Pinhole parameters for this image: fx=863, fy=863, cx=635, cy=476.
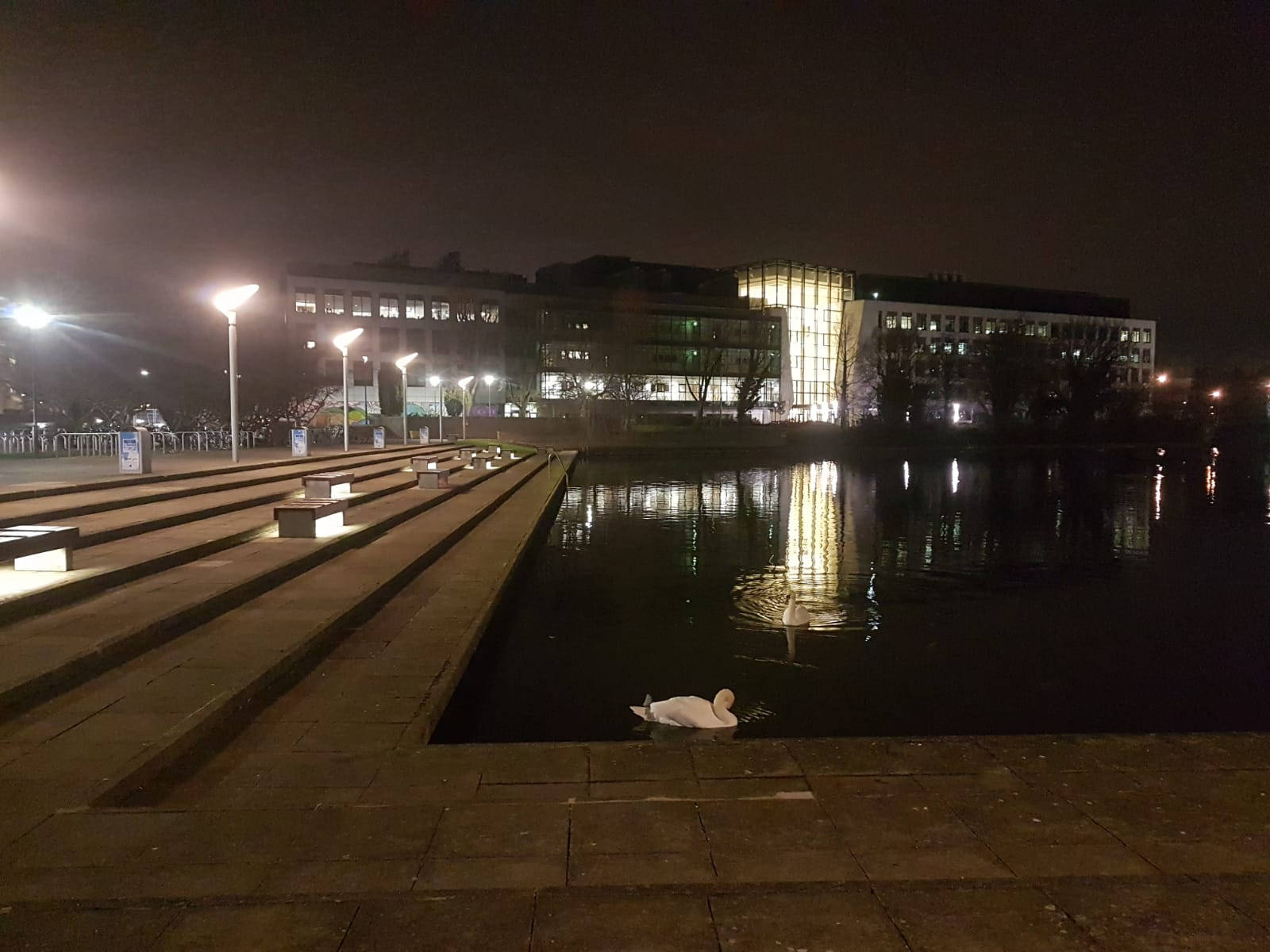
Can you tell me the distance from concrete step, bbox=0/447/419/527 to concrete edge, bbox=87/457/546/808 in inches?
205

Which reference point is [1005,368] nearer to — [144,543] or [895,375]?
[895,375]

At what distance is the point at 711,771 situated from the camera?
5.25 meters

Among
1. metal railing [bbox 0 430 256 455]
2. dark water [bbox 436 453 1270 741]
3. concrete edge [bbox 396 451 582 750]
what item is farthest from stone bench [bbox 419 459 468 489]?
metal railing [bbox 0 430 256 455]

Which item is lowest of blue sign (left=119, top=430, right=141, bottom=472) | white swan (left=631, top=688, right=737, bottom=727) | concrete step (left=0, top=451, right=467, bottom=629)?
white swan (left=631, top=688, right=737, bottom=727)

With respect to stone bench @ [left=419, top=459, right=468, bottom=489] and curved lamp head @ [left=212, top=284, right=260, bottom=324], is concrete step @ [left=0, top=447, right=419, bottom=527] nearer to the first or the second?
stone bench @ [left=419, top=459, right=468, bottom=489]

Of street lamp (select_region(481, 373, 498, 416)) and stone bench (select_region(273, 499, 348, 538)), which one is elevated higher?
street lamp (select_region(481, 373, 498, 416))

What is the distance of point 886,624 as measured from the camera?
37.5 ft

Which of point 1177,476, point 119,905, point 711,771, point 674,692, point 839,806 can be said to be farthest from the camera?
point 1177,476

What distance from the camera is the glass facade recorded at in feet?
287

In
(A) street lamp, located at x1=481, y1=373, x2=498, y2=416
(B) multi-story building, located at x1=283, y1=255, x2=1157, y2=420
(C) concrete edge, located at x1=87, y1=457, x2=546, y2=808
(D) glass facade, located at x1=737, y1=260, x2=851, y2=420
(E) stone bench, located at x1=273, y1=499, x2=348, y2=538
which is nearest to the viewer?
(C) concrete edge, located at x1=87, y1=457, x2=546, y2=808

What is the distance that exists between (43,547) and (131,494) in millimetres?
6703

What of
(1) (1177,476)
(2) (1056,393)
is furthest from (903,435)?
(1) (1177,476)

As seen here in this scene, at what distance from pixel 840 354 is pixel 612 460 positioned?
41917 mm

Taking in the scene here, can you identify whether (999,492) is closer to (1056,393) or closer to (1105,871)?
(1105,871)
